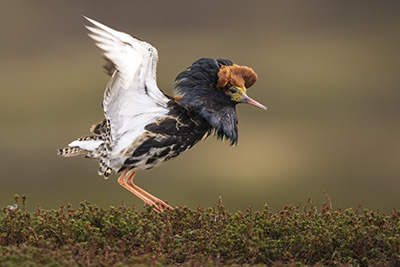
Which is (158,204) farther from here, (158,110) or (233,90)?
(233,90)

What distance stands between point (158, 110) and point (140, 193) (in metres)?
1.00

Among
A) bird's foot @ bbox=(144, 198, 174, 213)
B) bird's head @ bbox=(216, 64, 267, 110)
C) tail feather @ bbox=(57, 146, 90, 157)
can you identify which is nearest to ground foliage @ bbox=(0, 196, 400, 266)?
bird's foot @ bbox=(144, 198, 174, 213)

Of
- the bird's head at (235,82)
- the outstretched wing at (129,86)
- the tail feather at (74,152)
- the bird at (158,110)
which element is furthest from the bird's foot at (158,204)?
the bird's head at (235,82)

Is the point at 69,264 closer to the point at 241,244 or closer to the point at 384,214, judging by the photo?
the point at 241,244

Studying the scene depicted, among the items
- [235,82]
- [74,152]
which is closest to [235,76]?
[235,82]

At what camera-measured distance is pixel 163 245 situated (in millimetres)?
5137

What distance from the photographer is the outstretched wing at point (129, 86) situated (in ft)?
19.8

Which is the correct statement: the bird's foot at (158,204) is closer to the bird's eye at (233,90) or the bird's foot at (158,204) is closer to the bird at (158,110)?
the bird at (158,110)

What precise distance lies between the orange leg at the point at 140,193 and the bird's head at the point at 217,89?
1.01 meters

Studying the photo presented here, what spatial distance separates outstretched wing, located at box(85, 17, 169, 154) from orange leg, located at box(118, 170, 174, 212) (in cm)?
60

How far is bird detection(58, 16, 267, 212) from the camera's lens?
631 cm

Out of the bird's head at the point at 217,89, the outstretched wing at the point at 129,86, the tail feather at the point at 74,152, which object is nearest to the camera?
the outstretched wing at the point at 129,86

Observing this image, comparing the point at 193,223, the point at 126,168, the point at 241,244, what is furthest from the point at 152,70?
the point at 241,244

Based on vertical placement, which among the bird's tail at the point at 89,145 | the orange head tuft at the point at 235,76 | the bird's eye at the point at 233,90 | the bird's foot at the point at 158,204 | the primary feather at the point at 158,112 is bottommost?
the bird's foot at the point at 158,204
